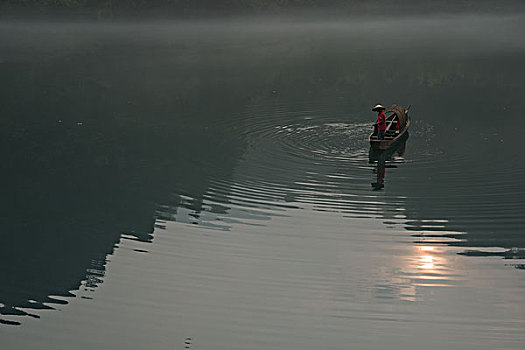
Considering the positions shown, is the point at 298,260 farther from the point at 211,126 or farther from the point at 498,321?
the point at 211,126

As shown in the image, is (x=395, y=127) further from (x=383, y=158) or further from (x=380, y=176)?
(x=380, y=176)

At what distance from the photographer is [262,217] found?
20.1 meters

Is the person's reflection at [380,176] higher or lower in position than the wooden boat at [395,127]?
lower

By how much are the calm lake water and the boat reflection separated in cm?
10

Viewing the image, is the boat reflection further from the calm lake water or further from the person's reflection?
the calm lake water

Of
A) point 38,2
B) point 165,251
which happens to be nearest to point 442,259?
point 165,251

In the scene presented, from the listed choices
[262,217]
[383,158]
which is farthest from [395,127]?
[262,217]

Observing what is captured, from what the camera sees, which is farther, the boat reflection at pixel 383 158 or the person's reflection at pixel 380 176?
Result: the boat reflection at pixel 383 158

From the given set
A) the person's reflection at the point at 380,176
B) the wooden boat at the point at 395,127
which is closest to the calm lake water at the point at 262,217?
the person's reflection at the point at 380,176

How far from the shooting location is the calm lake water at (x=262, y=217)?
14406mm

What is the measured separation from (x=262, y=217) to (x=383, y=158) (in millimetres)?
6853

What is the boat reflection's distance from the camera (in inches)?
918

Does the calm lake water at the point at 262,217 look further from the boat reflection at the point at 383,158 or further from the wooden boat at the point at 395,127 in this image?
the wooden boat at the point at 395,127

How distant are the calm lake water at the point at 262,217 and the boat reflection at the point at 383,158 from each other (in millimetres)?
101
